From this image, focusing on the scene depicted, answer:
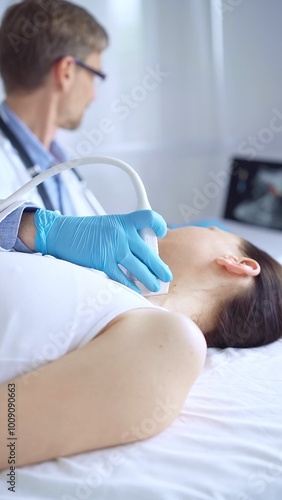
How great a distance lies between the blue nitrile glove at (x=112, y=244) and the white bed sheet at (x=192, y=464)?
0.24 metres

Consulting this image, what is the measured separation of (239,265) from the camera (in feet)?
4.38

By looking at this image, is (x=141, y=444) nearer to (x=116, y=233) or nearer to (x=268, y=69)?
(x=116, y=233)

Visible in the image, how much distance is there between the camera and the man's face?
2.30 m

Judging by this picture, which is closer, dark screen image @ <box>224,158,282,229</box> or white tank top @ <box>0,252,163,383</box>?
white tank top @ <box>0,252,163,383</box>

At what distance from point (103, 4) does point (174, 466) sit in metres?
2.24

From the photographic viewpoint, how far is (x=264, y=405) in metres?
1.15

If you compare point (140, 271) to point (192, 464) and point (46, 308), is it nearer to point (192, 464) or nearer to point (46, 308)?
point (46, 308)

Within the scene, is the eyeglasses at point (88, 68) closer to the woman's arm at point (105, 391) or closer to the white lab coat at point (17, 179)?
the white lab coat at point (17, 179)

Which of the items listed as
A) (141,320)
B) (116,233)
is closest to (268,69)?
(116,233)

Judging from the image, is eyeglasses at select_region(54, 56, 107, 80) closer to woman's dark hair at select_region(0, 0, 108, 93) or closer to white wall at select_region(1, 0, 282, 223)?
woman's dark hair at select_region(0, 0, 108, 93)

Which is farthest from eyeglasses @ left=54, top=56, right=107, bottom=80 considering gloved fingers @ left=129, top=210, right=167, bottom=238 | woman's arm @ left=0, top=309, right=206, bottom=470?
woman's arm @ left=0, top=309, right=206, bottom=470

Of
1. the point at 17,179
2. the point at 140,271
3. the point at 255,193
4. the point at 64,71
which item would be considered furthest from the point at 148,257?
the point at 255,193

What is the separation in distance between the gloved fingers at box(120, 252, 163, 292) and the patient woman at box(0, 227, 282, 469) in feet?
0.23

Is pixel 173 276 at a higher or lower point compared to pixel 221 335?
higher
